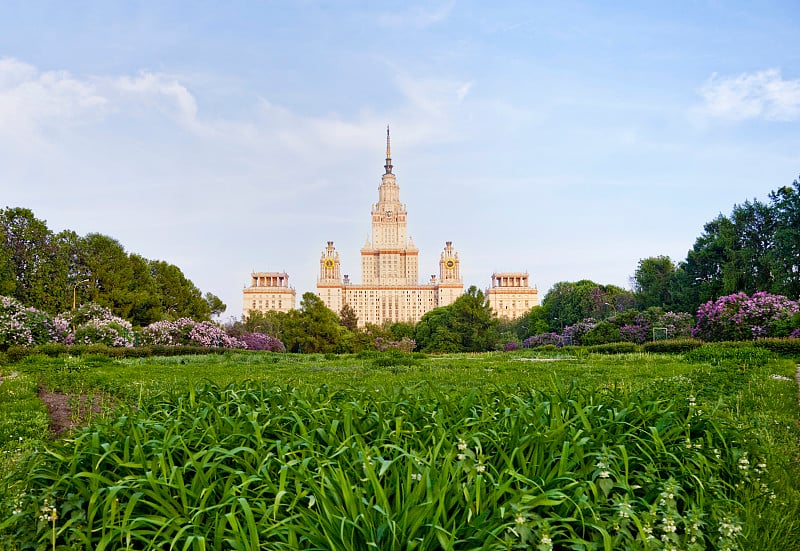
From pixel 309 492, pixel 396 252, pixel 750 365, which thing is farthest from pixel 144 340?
pixel 396 252

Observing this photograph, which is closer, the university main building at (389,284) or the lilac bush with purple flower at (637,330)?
the lilac bush with purple flower at (637,330)

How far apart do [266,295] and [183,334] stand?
101m

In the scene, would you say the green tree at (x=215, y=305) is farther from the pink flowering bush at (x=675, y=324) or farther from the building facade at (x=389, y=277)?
the building facade at (x=389, y=277)

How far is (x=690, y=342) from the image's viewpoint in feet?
55.8

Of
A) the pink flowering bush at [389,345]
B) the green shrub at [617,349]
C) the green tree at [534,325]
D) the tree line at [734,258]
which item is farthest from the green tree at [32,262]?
the green tree at [534,325]

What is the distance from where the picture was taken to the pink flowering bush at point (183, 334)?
2509 cm

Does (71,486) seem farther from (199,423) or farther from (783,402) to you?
(783,402)

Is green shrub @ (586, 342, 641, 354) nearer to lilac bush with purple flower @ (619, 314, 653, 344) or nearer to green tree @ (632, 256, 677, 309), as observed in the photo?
lilac bush with purple flower @ (619, 314, 653, 344)

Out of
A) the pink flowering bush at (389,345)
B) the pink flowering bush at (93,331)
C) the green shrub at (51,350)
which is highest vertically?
the pink flowering bush at (93,331)

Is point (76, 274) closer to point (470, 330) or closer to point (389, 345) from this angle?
point (389, 345)

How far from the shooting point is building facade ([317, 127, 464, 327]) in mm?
128875

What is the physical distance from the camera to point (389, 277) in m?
132

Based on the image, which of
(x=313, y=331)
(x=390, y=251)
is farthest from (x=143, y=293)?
(x=390, y=251)

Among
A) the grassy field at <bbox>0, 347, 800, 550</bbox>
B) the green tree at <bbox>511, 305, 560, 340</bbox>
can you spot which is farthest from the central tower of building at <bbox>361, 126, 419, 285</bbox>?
the grassy field at <bbox>0, 347, 800, 550</bbox>
